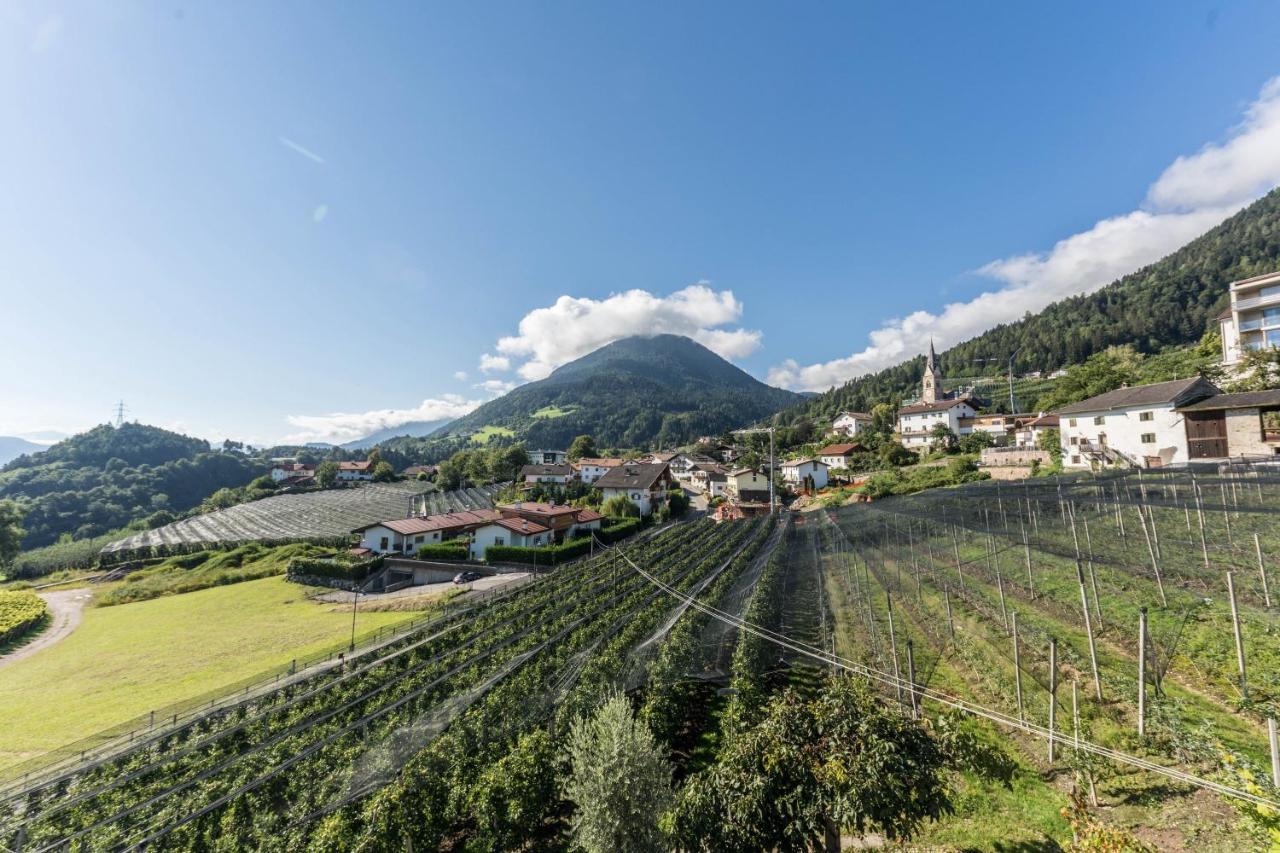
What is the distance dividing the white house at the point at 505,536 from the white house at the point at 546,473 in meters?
27.8

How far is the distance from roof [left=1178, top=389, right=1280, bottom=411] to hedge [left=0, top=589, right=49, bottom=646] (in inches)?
2582

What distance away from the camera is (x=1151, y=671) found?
27.8ft

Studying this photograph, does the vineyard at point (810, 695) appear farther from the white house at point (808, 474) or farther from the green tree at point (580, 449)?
the green tree at point (580, 449)

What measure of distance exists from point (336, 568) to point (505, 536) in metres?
13.9

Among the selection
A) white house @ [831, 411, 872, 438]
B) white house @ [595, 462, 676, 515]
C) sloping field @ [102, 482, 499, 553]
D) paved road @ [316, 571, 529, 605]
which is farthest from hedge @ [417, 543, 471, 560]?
white house @ [831, 411, 872, 438]

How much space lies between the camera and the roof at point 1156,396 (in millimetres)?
22375

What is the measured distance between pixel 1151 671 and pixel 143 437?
626 feet

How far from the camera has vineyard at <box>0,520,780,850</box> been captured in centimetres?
814

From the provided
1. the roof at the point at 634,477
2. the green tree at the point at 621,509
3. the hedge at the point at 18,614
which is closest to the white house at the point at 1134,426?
the green tree at the point at 621,509

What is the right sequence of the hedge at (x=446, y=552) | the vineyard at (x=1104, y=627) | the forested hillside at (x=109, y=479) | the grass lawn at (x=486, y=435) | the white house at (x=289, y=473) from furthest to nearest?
the grass lawn at (x=486, y=435) < the white house at (x=289, y=473) < the forested hillside at (x=109, y=479) < the hedge at (x=446, y=552) < the vineyard at (x=1104, y=627)

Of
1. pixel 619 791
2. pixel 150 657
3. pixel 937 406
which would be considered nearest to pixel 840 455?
pixel 937 406

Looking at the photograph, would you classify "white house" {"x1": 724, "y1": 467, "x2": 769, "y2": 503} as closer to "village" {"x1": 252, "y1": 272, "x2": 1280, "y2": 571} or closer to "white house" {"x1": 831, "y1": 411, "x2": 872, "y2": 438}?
"village" {"x1": 252, "y1": 272, "x2": 1280, "y2": 571}

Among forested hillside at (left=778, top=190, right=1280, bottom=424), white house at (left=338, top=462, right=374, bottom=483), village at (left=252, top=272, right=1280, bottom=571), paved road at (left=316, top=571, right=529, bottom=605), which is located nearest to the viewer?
village at (left=252, top=272, right=1280, bottom=571)

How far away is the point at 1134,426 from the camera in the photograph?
24.5 metres
